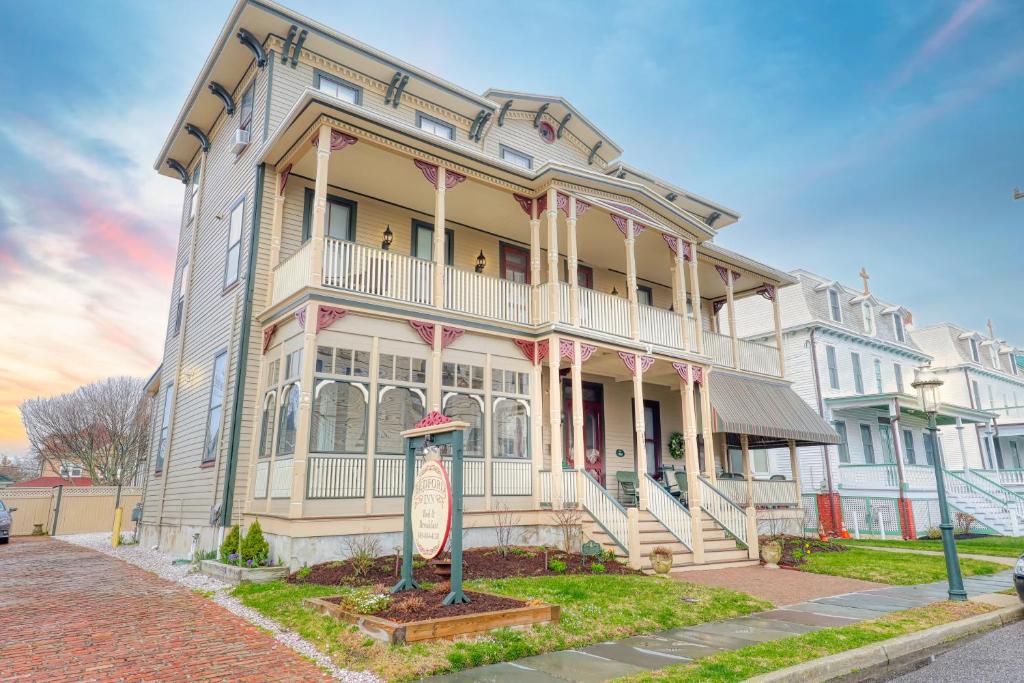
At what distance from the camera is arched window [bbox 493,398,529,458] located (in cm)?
1380

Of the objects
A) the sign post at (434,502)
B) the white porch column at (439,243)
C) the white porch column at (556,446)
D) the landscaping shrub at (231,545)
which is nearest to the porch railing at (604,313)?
the white porch column at (556,446)

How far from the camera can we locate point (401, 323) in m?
12.5

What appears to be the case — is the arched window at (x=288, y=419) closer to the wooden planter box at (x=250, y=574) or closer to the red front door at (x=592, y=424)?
the wooden planter box at (x=250, y=574)

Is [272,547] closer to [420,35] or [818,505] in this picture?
[420,35]

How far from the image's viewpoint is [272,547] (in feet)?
35.3

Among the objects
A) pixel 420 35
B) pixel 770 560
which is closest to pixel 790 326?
pixel 770 560

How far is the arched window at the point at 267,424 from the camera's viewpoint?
12.1m

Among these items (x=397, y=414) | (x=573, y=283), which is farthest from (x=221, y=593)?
(x=573, y=283)

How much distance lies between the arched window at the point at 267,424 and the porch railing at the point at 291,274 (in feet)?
6.30

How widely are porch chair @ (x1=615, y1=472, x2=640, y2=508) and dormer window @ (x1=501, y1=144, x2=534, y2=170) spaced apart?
9580 millimetres

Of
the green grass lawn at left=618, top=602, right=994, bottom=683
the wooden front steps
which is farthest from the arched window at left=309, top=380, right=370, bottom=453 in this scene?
the green grass lawn at left=618, top=602, right=994, bottom=683

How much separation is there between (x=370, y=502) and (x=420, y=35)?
15.8 meters

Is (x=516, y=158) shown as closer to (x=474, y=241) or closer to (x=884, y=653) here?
(x=474, y=241)

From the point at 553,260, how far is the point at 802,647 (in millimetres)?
9619
